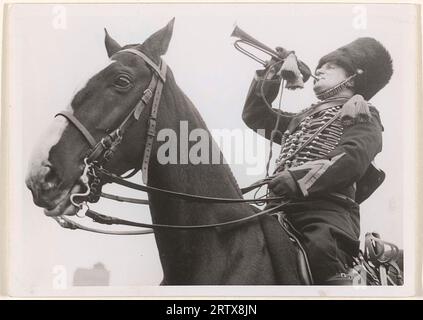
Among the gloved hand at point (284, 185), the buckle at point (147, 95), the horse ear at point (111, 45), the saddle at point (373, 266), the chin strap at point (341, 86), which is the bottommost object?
the saddle at point (373, 266)

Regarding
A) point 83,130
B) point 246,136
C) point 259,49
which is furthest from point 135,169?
point 259,49

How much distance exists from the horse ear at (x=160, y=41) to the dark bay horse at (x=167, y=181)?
68mm

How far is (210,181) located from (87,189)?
53cm

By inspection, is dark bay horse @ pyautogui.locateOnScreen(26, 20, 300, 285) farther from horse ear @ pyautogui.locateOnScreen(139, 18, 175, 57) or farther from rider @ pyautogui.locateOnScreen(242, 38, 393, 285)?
rider @ pyautogui.locateOnScreen(242, 38, 393, 285)

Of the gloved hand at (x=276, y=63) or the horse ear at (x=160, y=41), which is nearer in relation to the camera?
the horse ear at (x=160, y=41)

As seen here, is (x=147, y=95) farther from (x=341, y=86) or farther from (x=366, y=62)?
(x=366, y=62)

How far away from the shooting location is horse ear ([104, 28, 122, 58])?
2.80 meters

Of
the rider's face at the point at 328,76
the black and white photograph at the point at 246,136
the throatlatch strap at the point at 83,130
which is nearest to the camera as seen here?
the throatlatch strap at the point at 83,130

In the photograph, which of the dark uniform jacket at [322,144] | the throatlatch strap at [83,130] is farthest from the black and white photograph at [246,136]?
the throatlatch strap at [83,130]

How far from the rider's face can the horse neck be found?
23.6 inches

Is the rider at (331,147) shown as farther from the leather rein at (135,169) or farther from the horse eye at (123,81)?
the horse eye at (123,81)

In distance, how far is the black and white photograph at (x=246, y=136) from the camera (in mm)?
2738

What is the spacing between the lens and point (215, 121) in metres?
2.83

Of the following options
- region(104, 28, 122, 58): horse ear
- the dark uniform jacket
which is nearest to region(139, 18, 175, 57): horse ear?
region(104, 28, 122, 58): horse ear
